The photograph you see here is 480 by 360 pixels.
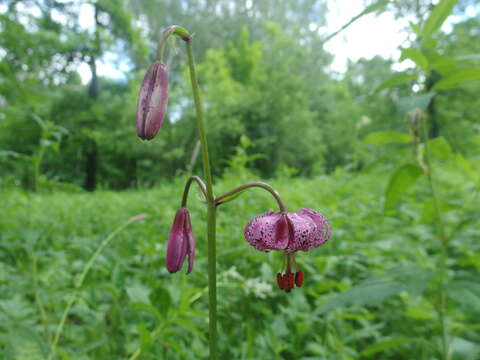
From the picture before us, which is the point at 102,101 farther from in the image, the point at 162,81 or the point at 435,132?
the point at 162,81

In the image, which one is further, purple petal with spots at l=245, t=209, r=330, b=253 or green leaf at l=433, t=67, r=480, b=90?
green leaf at l=433, t=67, r=480, b=90

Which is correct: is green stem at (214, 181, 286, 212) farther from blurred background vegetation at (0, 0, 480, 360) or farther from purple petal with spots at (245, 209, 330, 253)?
blurred background vegetation at (0, 0, 480, 360)

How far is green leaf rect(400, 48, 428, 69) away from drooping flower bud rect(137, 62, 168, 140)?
58 centimetres

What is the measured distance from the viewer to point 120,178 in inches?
687

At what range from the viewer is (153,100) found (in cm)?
60

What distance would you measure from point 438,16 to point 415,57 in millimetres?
97

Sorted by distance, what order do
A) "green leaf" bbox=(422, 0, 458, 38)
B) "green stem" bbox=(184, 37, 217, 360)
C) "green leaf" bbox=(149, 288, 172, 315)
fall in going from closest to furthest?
"green stem" bbox=(184, 37, 217, 360) → "green leaf" bbox=(422, 0, 458, 38) → "green leaf" bbox=(149, 288, 172, 315)

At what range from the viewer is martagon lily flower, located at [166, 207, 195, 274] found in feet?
2.09

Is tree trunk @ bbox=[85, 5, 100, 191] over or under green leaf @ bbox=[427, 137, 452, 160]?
over

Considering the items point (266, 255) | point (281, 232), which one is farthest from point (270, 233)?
point (266, 255)

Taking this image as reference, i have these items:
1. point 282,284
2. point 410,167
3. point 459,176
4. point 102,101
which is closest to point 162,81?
point 282,284

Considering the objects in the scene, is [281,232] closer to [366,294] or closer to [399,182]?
[366,294]

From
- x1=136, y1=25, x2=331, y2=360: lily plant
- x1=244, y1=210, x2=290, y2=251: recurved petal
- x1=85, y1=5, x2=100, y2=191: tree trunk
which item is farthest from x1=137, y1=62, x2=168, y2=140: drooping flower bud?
x1=85, y1=5, x2=100, y2=191: tree trunk

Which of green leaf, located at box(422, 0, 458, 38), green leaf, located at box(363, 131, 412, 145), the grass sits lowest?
the grass
